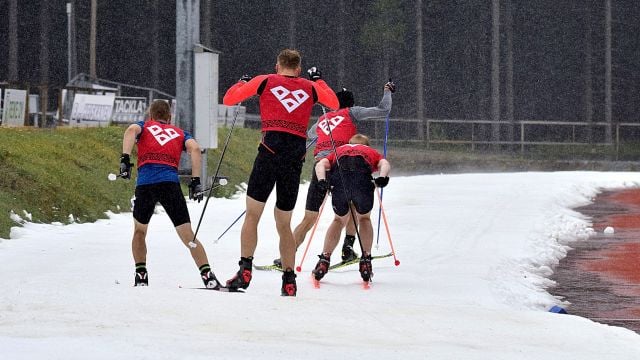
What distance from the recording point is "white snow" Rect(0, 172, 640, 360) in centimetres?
721

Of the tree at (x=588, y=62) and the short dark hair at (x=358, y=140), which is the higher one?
the tree at (x=588, y=62)

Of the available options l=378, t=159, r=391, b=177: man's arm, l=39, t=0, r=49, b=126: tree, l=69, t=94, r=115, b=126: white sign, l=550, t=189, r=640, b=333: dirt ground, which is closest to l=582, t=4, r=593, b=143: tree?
l=39, t=0, r=49, b=126: tree

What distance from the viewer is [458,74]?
63344 millimetres

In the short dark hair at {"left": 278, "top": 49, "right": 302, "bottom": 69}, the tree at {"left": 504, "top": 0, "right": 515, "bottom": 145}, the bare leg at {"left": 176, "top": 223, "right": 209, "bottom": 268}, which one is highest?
the tree at {"left": 504, "top": 0, "right": 515, "bottom": 145}

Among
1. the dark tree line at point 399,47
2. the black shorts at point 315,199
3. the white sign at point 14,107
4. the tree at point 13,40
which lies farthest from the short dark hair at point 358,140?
the dark tree line at point 399,47

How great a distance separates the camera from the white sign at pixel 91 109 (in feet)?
106

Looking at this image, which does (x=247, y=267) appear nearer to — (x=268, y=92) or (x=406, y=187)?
(x=268, y=92)

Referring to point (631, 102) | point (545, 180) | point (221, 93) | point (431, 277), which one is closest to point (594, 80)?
point (631, 102)

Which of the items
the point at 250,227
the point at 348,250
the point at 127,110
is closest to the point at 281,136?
the point at 250,227

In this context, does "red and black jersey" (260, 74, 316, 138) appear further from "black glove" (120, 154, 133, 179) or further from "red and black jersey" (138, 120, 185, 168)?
"black glove" (120, 154, 133, 179)

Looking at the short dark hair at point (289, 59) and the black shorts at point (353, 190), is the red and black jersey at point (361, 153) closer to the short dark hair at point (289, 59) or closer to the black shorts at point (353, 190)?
the black shorts at point (353, 190)

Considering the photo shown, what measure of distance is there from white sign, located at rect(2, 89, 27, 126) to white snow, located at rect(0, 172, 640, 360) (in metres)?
12.7

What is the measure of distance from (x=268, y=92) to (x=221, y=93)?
51.0 meters

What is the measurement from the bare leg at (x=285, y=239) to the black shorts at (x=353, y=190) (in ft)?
4.98
